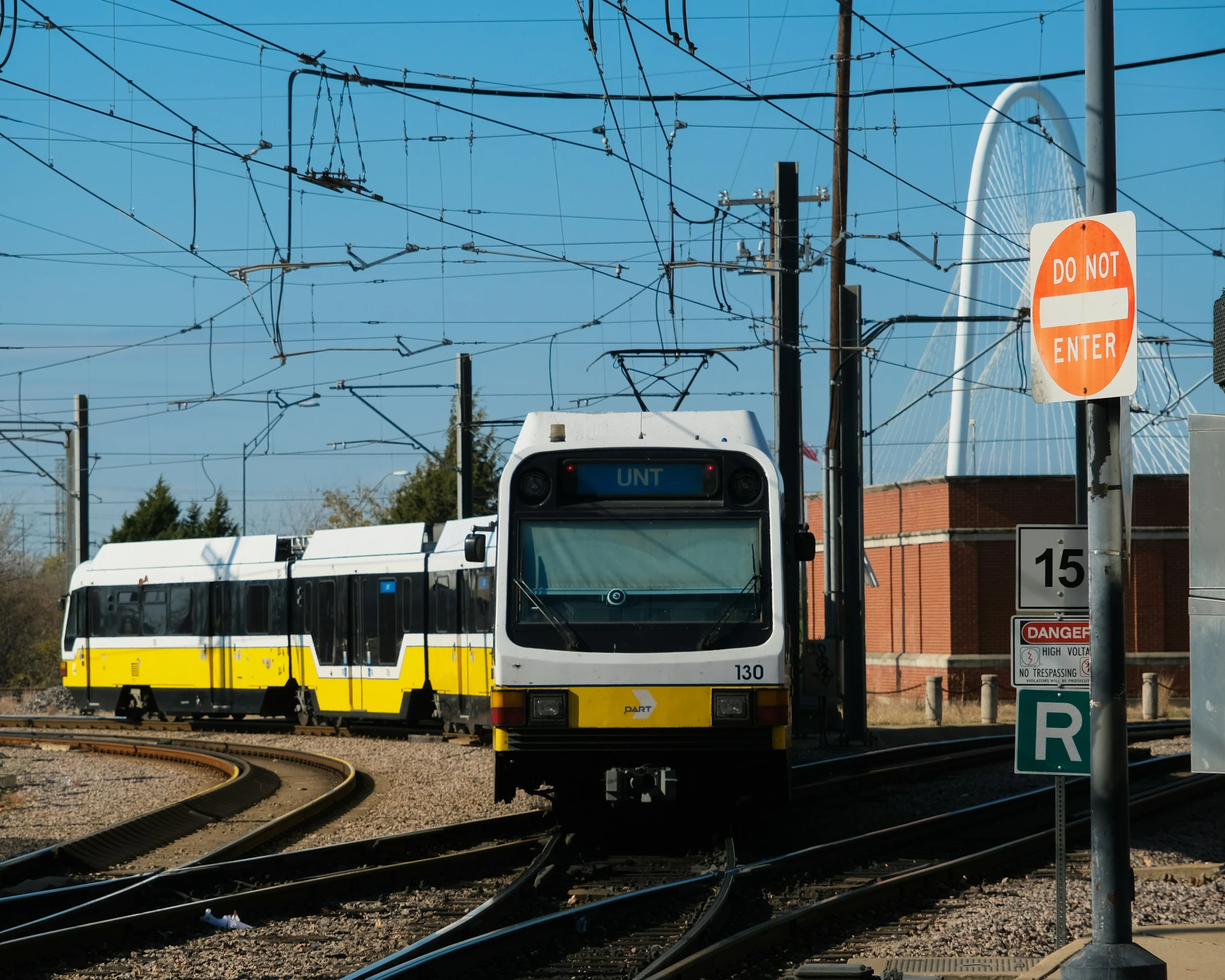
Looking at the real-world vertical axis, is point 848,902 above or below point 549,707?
below

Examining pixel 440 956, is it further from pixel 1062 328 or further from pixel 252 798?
pixel 252 798

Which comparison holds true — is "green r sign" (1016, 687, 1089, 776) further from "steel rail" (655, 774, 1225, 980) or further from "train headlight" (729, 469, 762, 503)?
"train headlight" (729, 469, 762, 503)

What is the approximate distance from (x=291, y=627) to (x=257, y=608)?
3.12 feet

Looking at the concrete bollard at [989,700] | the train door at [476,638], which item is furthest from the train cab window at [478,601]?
the concrete bollard at [989,700]

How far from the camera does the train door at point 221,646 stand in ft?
93.2

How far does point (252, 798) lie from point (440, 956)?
9.90 meters

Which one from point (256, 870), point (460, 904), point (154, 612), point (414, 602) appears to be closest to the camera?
point (460, 904)

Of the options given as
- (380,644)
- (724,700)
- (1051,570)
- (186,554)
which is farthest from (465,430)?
(1051,570)

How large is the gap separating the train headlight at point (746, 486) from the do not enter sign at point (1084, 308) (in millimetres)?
4963

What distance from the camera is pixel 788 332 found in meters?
23.5

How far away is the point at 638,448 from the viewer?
40.4 feet

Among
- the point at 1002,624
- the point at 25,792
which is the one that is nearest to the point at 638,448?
the point at 25,792

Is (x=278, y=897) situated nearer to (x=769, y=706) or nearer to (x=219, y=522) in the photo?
(x=769, y=706)

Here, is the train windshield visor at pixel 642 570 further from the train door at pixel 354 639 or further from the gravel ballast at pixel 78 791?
the train door at pixel 354 639
